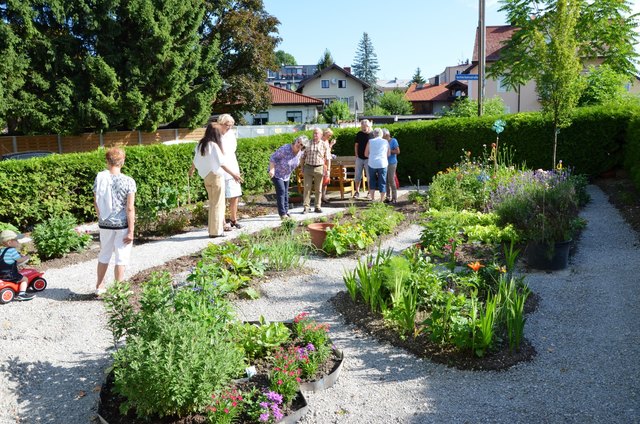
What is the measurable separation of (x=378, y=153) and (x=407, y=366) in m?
7.20

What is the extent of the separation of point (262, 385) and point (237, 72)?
3379 cm

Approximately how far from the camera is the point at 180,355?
3.28 metres

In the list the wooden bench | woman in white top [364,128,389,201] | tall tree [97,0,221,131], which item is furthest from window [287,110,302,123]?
woman in white top [364,128,389,201]

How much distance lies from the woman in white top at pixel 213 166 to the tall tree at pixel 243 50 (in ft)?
Result: 89.2

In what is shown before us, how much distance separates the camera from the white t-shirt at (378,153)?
1105 centimetres

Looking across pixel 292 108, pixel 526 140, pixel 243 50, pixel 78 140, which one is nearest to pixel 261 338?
pixel 526 140

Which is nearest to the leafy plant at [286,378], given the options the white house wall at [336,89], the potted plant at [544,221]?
the potted plant at [544,221]

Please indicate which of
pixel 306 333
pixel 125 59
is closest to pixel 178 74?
pixel 125 59

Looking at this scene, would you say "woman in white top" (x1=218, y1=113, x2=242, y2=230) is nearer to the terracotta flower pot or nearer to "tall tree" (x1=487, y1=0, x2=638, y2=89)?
the terracotta flower pot

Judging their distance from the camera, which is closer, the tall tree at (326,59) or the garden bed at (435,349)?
the garden bed at (435,349)

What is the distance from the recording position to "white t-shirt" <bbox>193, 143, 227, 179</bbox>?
8.07 m

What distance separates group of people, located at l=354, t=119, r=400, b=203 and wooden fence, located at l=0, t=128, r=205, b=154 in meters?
19.5

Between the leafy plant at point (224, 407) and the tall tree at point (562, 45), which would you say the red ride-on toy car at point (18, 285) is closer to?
the leafy plant at point (224, 407)

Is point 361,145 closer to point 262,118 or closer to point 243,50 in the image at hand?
point 243,50
